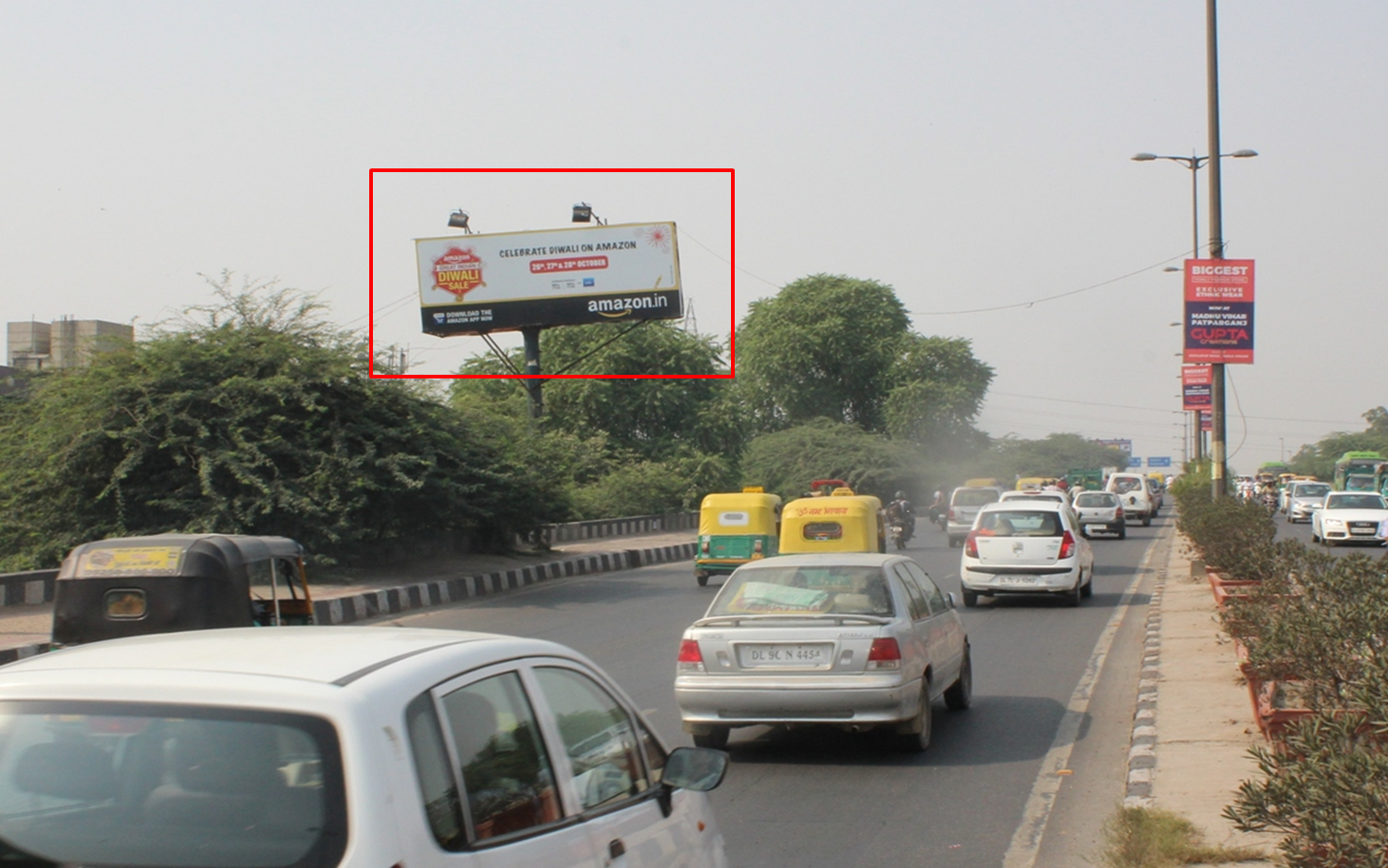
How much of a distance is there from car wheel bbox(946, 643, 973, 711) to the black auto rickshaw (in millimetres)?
5373

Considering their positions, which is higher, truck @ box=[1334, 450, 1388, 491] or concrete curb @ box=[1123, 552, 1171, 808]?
truck @ box=[1334, 450, 1388, 491]

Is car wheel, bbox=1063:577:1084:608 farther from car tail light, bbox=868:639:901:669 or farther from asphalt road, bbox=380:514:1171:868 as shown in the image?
car tail light, bbox=868:639:901:669

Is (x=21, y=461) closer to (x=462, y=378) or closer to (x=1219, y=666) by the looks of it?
(x=1219, y=666)

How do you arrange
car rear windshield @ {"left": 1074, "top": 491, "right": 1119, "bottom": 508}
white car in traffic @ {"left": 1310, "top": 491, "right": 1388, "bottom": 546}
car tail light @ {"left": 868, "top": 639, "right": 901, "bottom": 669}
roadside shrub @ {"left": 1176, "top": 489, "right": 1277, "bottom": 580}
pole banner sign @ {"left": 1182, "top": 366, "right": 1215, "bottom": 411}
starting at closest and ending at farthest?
car tail light @ {"left": 868, "top": 639, "right": 901, "bottom": 669}
roadside shrub @ {"left": 1176, "top": 489, "right": 1277, "bottom": 580}
white car in traffic @ {"left": 1310, "top": 491, "right": 1388, "bottom": 546}
car rear windshield @ {"left": 1074, "top": 491, "right": 1119, "bottom": 508}
pole banner sign @ {"left": 1182, "top": 366, "right": 1215, "bottom": 411}

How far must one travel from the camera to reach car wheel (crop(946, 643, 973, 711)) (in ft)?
33.6

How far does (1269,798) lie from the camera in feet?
14.7

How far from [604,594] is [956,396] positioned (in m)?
57.3

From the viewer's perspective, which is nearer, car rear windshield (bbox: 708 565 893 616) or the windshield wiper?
the windshield wiper

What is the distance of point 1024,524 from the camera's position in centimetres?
1878

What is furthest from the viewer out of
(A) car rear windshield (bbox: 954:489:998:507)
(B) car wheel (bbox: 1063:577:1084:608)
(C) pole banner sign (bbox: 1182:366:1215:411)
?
(C) pole banner sign (bbox: 1182:366:1215:411)

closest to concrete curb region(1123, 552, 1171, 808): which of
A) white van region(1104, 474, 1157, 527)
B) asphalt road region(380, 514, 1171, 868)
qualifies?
asphalt road region(380, 514, 1171, 868)

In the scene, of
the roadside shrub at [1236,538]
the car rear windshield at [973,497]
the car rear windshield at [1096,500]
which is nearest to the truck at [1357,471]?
the car rear windshield at [1096,500]

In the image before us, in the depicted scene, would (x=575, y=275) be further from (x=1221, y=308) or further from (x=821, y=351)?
(x=821, y=351)

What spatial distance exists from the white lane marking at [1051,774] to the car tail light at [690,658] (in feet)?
7.22
